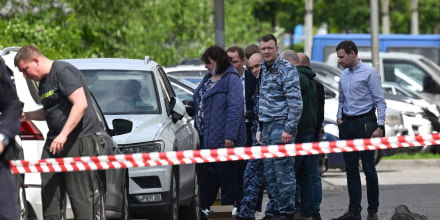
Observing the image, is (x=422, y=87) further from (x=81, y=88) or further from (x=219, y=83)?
(x=81, y=88)

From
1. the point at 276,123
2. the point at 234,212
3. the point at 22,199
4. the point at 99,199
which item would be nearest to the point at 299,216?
the point at 234,212

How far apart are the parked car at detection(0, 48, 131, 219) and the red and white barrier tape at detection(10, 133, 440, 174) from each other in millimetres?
236

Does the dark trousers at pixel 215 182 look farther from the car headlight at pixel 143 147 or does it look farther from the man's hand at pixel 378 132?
the car headlight at pixel 143 147

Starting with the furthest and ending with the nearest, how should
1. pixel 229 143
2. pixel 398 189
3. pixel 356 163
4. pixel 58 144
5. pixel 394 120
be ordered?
pixel 394 120, pixel 398 189, pixel 356 163, pixel 229 143, pixel 58 144

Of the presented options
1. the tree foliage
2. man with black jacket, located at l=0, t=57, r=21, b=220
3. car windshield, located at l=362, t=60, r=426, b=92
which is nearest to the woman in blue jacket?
man with black jacket, located at l=0, t=57, r=21, b=220

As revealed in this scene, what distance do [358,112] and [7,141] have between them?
5.03 metres

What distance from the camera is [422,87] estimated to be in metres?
24.2

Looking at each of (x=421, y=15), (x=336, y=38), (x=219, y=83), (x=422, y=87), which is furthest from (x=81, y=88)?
(x=421, y=15)

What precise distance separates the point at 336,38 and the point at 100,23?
350 inches

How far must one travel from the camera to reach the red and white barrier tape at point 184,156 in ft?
25.3

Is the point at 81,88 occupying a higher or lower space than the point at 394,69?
higher

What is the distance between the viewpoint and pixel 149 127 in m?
9.94

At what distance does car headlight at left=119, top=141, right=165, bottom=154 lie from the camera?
9664mm

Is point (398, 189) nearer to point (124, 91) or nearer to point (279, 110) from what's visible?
point (279, 110)
